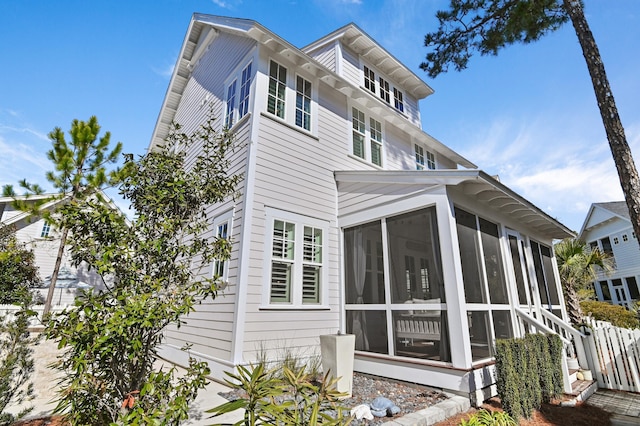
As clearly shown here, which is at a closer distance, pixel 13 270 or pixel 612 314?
pixel 13 270

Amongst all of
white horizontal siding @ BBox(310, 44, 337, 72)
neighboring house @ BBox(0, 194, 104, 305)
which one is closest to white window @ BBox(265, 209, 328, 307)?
white horizontal siding @ BBox(310, 44, 337, 72)

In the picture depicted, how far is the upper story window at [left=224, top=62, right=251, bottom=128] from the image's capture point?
704 cm

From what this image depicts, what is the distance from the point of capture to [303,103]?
741 centimetres

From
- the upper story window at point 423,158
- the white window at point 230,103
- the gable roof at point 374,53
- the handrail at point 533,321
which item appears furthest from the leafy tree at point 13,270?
the handrail at point 533,321

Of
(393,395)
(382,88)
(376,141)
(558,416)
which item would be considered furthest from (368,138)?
(558,416)

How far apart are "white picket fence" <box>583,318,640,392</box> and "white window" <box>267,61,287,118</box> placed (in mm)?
7968

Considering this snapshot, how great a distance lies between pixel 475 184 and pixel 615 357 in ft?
14.6

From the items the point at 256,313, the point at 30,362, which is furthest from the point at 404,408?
the point at 30,362

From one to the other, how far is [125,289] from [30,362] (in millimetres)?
982

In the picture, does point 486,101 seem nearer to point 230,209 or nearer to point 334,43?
point 334,43

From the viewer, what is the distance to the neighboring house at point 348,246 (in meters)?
5.07

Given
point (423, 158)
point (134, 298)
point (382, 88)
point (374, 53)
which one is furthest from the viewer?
point (382, 88)

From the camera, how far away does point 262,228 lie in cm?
583

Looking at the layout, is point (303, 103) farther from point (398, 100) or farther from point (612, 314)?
point (612, 314)
